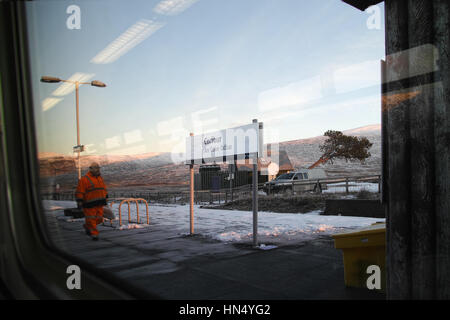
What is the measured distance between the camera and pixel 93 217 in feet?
19.2

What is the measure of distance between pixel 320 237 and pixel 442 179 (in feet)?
13.7

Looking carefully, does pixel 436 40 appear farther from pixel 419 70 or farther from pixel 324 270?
pixel 324 270

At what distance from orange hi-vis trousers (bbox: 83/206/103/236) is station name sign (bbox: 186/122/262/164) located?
71.9 inches

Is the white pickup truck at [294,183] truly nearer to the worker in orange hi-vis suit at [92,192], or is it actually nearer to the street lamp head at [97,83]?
the worker in orange hi-vis suit at [92,192]

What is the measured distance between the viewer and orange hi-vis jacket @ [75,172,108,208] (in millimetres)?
5223

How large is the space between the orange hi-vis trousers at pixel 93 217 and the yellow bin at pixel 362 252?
4024mm

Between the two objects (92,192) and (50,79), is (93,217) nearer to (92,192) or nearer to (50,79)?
(92,192)

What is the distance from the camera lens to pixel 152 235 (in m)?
6.69

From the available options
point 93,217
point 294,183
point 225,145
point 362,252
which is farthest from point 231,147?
point 294,183

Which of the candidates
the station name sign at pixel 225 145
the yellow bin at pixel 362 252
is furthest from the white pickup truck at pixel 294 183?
the yellow bin at pixel 362 252

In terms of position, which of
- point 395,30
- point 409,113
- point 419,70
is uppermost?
point 395,30

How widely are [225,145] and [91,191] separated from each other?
88.7 inches
